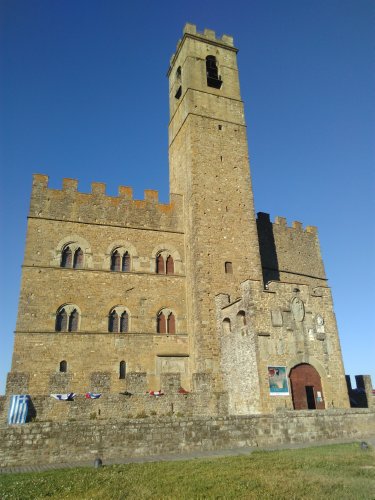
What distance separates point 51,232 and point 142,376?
352 inches

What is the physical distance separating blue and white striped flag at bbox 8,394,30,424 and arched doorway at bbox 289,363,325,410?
978cm

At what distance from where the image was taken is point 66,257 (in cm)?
1938

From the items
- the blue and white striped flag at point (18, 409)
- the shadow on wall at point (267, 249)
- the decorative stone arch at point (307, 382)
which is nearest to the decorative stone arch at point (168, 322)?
the decorative stone arch at point (307, 382)

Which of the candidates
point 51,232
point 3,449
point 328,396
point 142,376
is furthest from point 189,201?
point 3,449

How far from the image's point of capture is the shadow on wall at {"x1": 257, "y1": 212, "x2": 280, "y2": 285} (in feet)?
79.0

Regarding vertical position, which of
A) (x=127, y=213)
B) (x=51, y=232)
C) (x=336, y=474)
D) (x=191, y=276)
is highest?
(x=127, y=213)

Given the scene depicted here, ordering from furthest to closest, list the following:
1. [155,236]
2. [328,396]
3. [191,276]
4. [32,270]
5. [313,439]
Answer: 1. [155,236]
2. [191,276]
3. [32,270]
4. [328,396]
5. [313,439]

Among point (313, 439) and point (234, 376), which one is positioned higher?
point (234, 376)

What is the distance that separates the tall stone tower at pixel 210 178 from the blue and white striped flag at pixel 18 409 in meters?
7.70

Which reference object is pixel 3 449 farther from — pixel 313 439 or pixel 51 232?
pixel 51 232

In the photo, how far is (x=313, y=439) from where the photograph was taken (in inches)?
492

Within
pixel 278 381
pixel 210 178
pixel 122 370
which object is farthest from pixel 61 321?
pixel 210 178

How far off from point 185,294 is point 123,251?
392 centimetres

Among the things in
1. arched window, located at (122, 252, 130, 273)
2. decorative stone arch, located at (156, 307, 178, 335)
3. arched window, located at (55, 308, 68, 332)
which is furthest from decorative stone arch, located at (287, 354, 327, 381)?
arched window, located at (55, 308, 68, 332)
